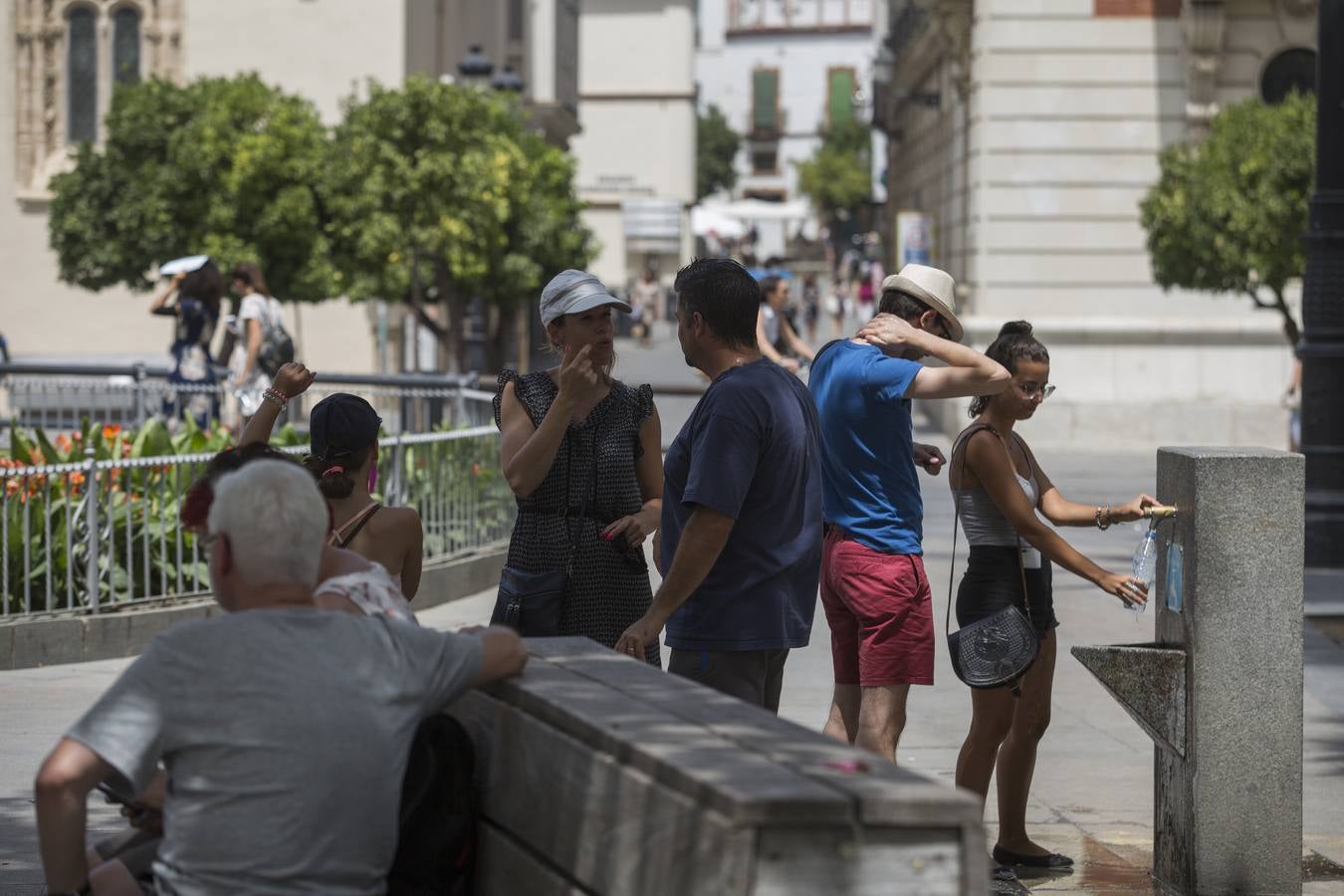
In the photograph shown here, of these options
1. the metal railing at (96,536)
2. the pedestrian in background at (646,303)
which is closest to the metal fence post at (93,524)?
the metal railing at (96,536)

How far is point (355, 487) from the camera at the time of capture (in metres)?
5.05

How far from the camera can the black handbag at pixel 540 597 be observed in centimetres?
538

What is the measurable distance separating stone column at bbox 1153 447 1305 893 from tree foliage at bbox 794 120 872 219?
89.5 meters

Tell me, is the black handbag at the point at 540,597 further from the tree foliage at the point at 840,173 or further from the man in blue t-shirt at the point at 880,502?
the tree foliage at the point at 840,173

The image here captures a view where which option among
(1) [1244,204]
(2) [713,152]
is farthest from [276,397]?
(2) [713,152]

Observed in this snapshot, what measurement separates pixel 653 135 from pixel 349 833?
59.7 m

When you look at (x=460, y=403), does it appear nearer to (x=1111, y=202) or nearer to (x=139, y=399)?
(x=139, y=399)

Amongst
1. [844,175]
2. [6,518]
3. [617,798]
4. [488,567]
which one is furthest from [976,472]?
[844,175]

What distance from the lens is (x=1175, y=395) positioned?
2311cm

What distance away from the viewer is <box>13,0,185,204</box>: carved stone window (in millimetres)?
36000

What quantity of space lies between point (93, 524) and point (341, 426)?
194 inches

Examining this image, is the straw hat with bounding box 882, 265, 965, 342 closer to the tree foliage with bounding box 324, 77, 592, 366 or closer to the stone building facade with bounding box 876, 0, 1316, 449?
the tree foliage with bounding box 324, 77, 592, 366

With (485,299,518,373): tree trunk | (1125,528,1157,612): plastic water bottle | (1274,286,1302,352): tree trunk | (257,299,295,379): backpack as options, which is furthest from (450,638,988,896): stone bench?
(485,299,518,373): tree trunk

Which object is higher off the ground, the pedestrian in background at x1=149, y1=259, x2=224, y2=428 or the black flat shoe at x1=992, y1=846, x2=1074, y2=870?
the pedestrian in background at x1=149, y1=259, x2=224, y2=428
